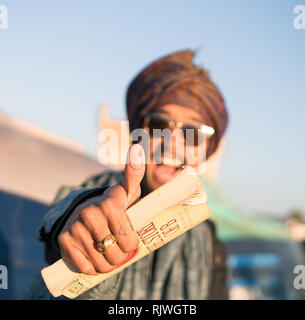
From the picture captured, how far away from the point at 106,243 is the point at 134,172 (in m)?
0.16

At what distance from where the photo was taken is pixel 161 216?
76 cm

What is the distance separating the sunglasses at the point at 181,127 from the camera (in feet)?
4.67

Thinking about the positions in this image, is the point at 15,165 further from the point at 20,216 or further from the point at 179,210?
the point at 179,210

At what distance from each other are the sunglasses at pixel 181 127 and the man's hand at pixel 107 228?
69cm

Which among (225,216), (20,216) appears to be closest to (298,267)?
(20,216)

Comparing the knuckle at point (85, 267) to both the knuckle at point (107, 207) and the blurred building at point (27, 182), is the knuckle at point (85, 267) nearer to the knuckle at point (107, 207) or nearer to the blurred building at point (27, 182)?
the knuckle at point (107, 207)

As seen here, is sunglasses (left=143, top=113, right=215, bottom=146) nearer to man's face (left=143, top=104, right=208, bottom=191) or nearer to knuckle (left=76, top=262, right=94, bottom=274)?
man's face (left=143, top=104, right=208, bottom=191)

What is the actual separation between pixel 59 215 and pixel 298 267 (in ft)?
3.73

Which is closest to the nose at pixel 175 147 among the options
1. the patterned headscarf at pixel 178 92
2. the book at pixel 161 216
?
the patterned headscarf at pixel 178 92

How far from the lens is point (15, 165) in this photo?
4066mm

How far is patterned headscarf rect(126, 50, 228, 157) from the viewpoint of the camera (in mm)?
1483

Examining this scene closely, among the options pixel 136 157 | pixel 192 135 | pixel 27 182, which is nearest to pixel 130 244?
pixel 136 157

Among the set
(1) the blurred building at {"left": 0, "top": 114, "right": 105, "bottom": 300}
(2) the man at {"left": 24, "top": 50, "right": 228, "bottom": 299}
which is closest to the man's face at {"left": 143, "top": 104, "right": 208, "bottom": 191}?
(2) the man at {"left": 24, "top": 50, "right": 228, "bottom": 299}
